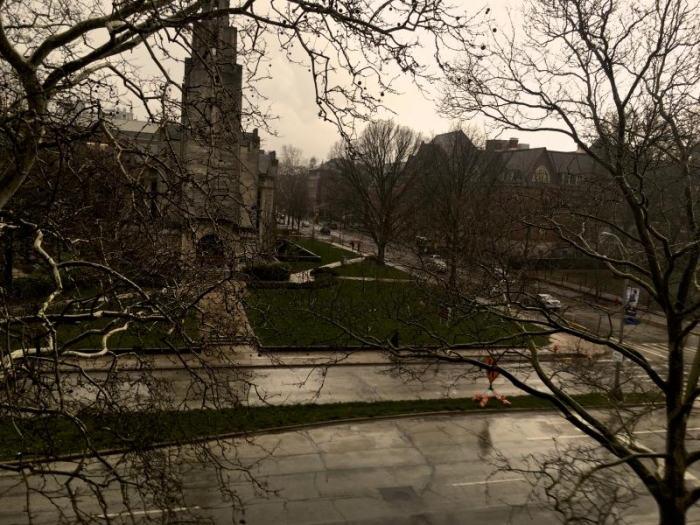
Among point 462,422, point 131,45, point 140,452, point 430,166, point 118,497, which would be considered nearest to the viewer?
point 140,452

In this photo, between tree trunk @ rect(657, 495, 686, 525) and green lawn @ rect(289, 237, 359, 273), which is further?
green lawn @ rect(289, 237, 359, 273)

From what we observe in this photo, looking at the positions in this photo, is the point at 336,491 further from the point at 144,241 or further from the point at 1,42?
the point at 1,42

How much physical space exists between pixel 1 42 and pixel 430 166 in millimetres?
42568

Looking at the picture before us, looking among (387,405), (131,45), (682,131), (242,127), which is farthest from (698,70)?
(387,405)

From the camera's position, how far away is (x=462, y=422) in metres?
16.4

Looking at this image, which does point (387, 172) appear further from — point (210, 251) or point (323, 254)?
point (210, 251)

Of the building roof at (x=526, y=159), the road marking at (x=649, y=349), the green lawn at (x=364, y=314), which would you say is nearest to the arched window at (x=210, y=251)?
the green lawn at (x=364, y=314)

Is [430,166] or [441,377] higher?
[430,166]

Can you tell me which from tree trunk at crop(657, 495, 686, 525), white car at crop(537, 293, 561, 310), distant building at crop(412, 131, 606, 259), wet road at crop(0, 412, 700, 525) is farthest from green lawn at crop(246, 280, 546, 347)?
tree trunk at crop(657, 495, 686, 525)

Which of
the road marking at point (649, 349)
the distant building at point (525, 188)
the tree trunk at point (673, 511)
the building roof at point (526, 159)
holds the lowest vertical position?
the road marking at point (649, 349)

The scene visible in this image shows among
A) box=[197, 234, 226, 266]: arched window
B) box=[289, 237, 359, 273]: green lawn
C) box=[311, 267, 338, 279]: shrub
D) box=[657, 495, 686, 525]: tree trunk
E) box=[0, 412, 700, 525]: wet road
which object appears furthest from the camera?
box=[289, 237, 359, 273]: green lawn

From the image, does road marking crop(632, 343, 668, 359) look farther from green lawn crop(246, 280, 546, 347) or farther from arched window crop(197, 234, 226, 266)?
arched window crop(197, 234, 226, 266)

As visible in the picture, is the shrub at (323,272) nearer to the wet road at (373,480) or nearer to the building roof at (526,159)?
the wet road at (373,480)

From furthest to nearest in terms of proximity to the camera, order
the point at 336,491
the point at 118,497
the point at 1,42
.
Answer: the point at 336,491, the point at 118,497, the point at 1,42
